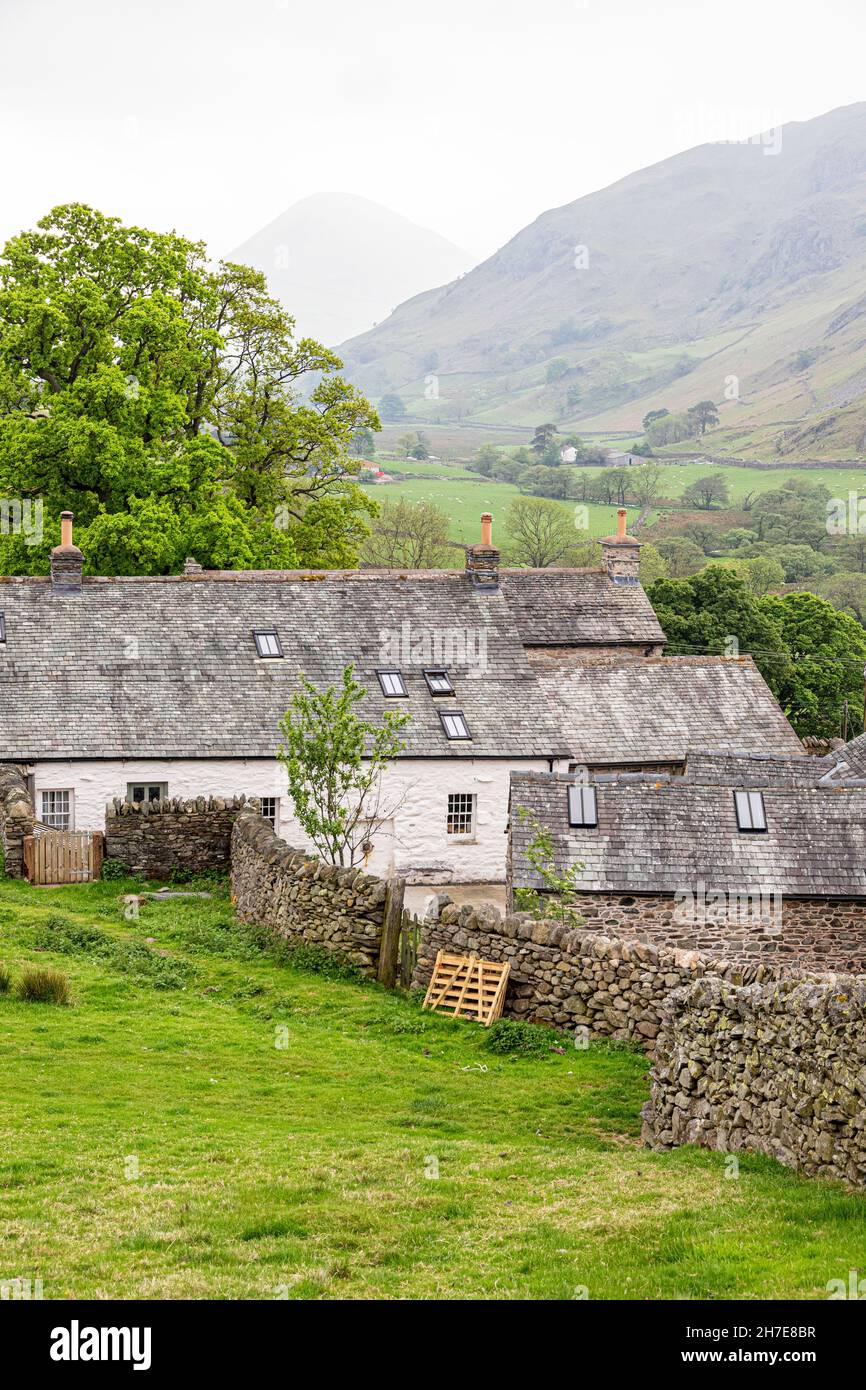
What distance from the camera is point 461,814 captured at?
3709 centimetres

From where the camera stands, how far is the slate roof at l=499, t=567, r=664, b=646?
156 feet

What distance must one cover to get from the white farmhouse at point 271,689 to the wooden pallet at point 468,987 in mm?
14623

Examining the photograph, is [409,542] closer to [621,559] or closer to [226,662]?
[621,559]

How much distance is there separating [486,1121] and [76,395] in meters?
34.1

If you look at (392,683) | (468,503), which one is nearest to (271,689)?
(392,683)

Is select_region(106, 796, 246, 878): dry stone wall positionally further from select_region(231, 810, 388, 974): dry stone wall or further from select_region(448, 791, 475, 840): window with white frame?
select_region(448, 791, 475, 840): window with white frame

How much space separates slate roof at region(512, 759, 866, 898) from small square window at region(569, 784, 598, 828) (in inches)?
4.1

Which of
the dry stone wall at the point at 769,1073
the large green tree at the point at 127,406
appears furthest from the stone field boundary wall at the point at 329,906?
the large green tree at the point at 127,406

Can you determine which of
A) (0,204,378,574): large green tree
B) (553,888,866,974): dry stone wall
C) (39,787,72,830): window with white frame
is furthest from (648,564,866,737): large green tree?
(553,888,866,974): dry stone wall

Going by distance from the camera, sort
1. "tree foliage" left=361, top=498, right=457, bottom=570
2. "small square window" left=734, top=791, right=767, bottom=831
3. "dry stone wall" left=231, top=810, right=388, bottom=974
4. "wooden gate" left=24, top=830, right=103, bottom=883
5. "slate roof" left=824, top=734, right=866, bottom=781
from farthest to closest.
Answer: "tree foliage" left=361, top=498, right=457, bottom=570 → "slate roof" left=824, top=734, right=866, bottom=781 → "wooden gate" left=24, top=830, right=103, bottom=883 → "small square window" left=734, top=791, right=767, bottom=831 → "dry stone wall" left=231, top=810, right=388, bottom=974

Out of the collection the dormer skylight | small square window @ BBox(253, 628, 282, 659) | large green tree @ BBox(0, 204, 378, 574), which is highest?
large green tree @ BBox(0, 204, 378, 574)

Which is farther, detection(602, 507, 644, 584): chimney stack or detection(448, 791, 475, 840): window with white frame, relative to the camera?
detection(602, 507, 644, 584): chimney stack

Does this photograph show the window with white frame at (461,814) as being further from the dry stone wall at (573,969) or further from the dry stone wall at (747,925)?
the dry stone wall at (573,969)

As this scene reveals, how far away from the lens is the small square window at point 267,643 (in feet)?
127
